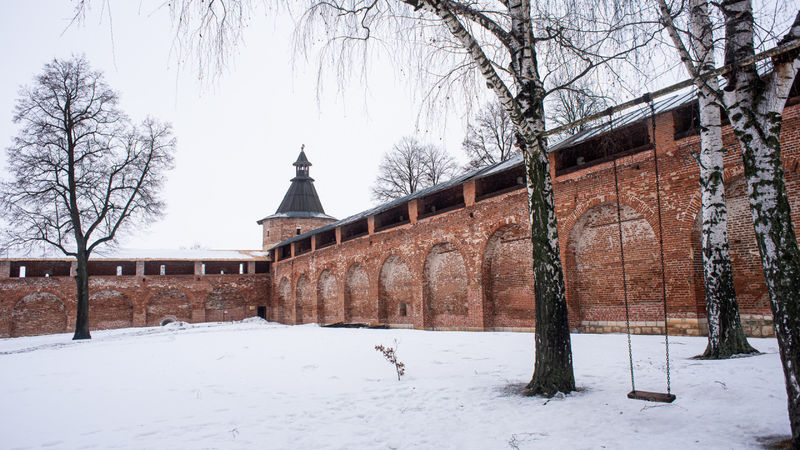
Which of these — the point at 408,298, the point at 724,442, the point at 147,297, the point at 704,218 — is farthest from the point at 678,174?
the point at 147,297

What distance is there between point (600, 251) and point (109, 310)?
26.7m

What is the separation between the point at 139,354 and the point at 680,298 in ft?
38.6

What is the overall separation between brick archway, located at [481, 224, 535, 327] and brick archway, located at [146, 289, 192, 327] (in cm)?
2149

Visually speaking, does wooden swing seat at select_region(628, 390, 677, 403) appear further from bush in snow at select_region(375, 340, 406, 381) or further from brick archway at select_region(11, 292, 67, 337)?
brick archway at select_region(11, 292, 67, 337)

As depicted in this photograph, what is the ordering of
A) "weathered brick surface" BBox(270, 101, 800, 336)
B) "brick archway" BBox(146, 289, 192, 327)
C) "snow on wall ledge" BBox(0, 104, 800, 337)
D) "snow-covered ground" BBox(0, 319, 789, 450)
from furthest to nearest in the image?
"brick archway" BBox(146, 289, 192, 327) → "snow on wall ledge" BBox(0, 104, 800, 337) → "weathered brick surface" BBox(270, 101, 800, 336) → "snow-covered ground" BBox(0, 319, 789, 450)

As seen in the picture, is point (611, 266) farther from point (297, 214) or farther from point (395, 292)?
point (297, 214)

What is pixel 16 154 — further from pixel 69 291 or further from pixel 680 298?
pixel 680 298

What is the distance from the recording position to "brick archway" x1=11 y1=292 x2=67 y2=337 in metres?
23.8

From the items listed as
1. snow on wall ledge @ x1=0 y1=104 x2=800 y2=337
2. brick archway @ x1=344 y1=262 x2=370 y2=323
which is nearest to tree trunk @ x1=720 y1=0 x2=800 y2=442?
snow on wall ledge @ x1=0 y1=104 x2=800 y2=337

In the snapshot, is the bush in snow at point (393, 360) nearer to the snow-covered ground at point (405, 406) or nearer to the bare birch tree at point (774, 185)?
the snow-covered ground at point (405, 406)

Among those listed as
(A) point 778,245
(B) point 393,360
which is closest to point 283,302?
(B) point 393,360

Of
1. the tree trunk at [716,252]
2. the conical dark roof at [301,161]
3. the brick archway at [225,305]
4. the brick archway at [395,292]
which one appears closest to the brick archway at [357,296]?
the brick archway at [395,292]

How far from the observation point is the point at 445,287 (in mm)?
15023

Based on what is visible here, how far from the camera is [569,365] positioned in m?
4.49
